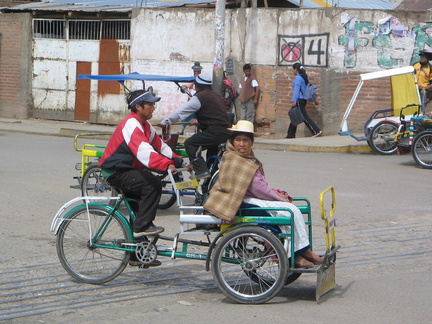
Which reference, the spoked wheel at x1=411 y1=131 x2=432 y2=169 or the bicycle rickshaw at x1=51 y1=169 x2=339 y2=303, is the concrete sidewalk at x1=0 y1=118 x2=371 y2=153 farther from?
the bicycle rickshaw at x1=51 y1=169 x2=339 y2=303

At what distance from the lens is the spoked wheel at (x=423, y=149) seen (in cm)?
1499


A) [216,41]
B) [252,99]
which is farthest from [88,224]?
Answer: [252,99]

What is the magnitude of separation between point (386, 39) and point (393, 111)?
3325mm

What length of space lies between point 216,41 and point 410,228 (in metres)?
11.1

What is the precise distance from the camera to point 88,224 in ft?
22.8

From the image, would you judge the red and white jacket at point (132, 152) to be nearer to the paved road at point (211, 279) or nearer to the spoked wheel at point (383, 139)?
the paved road at point (211, 279)

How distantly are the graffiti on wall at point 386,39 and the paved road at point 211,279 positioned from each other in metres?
7.41

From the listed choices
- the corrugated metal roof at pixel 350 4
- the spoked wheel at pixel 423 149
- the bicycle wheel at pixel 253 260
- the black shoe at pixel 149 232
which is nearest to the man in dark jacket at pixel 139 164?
the black shoe at pixel 149 232

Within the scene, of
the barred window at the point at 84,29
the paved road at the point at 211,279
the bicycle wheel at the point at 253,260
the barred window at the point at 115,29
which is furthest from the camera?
the barred window at the point at 84,29

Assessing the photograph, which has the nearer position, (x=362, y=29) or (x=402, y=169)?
(x=402, y=169)

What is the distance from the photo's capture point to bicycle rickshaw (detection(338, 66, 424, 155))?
16719 mm

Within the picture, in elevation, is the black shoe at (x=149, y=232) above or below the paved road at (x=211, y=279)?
above

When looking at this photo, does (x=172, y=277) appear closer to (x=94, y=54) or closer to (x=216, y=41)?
(x=216, y=41)

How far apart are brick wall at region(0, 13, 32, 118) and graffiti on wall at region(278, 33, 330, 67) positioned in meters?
8.64
